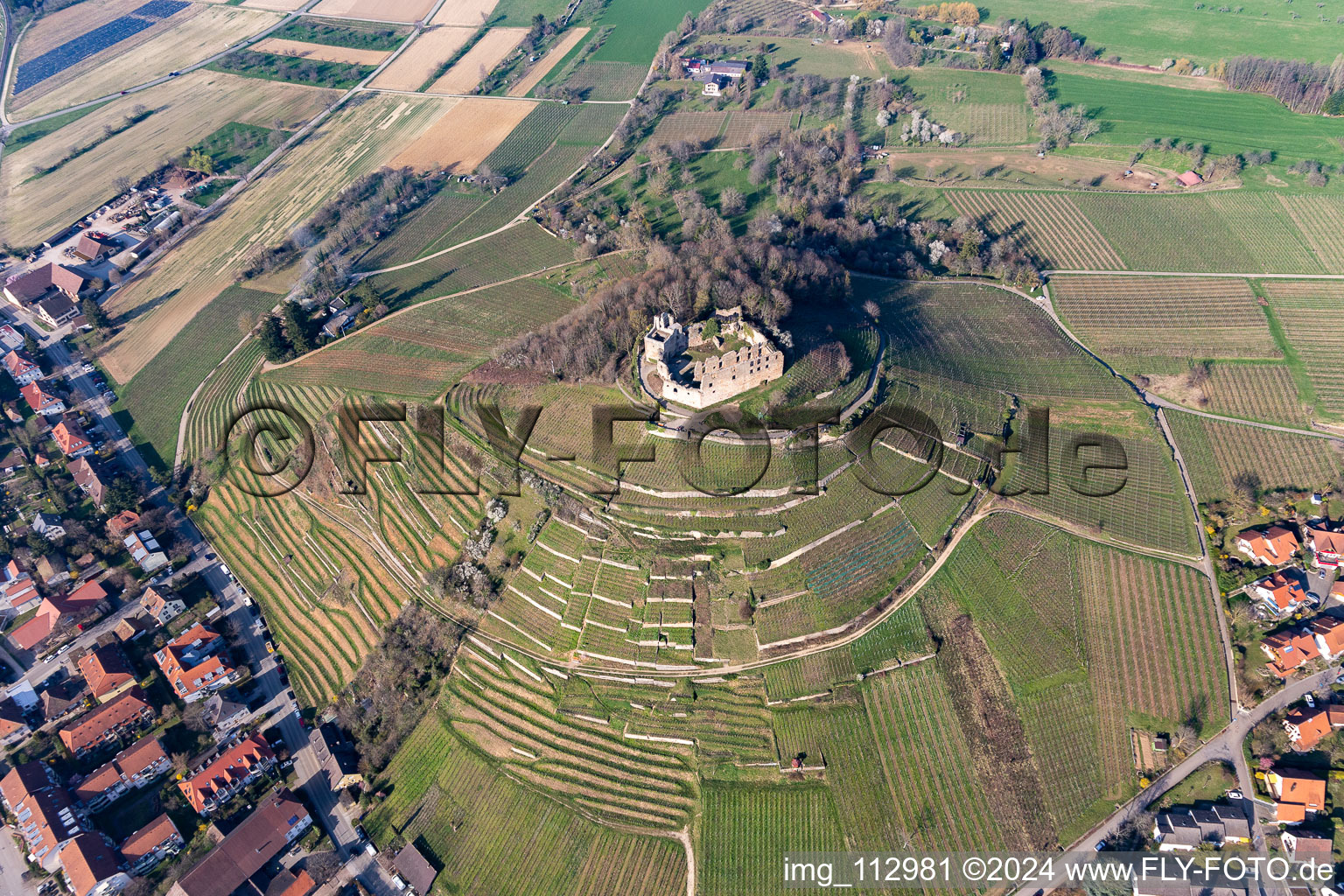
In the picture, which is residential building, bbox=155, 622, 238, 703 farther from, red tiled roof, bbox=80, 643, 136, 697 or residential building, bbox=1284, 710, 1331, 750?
residential building, bbox=1284, 710, 1331, 750

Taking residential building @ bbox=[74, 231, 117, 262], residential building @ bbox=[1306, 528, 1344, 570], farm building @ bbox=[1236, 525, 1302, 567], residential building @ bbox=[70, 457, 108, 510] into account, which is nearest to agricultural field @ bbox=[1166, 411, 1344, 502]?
farm building @ bbox=[1236, 525, 1302, 567]

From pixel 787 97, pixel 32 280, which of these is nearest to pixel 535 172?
pixel 787 97

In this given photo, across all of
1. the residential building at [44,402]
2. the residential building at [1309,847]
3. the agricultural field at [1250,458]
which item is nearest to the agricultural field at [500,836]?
the residential building at [1309,847]

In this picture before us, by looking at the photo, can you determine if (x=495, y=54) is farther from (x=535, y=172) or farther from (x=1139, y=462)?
(x=1139, y=462)

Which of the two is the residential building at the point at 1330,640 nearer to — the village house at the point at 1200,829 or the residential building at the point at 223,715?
the village house at the point at 1200,829

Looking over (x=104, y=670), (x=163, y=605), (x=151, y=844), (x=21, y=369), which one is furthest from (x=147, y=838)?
(x=21, y=369)
